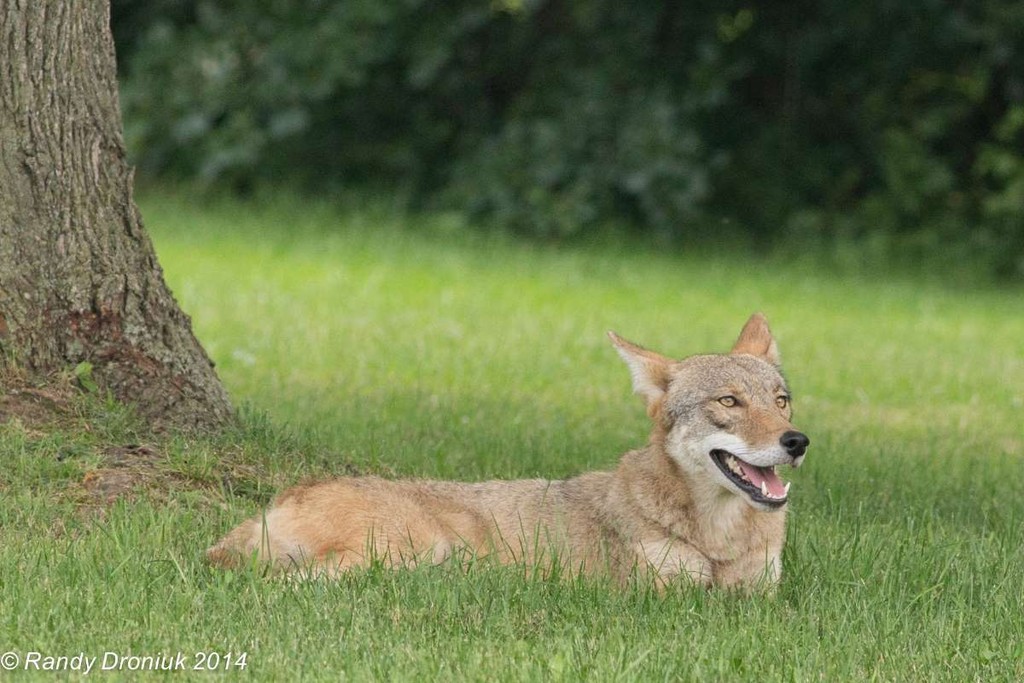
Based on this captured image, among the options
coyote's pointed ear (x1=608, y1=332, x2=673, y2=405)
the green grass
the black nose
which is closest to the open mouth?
the black nose

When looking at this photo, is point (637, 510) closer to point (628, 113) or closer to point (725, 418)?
point (725, 418)

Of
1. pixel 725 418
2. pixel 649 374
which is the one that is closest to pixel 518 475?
pixel 649 374

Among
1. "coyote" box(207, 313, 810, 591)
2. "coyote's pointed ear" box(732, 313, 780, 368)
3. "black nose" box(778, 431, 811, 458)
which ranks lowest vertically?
"coyote" box(207, 313, 810, 591)

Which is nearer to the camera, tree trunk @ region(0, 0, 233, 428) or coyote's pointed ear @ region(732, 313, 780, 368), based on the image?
coyote's pointed ear @ region(732, 313, 780, 368)

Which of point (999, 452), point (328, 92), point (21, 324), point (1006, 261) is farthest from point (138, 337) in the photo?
point (1006, 261)

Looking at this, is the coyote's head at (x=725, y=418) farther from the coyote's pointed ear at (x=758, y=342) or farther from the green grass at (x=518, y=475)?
the green grass at (x=518, y=475)

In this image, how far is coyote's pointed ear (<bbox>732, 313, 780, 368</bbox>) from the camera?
6718mm

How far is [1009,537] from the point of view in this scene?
7.04 metres

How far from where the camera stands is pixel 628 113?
1981 centimetres

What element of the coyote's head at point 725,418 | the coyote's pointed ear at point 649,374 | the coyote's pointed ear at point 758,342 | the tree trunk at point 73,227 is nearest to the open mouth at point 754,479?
the coyote's head at point 725,418

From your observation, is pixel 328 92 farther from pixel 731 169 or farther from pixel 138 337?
pixel 138 337

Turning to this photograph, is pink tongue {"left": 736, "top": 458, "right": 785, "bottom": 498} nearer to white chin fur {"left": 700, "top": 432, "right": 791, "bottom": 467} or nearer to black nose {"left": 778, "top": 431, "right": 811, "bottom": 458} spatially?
white chin fur {"left": 700, "top": 432, "right": 791, "bottom": 467}

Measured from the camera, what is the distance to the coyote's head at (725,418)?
19.0ft

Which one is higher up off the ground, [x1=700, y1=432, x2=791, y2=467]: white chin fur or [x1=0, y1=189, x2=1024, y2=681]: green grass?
[x1=700, y1=432, x2=791, y2=467]: white chin fur
